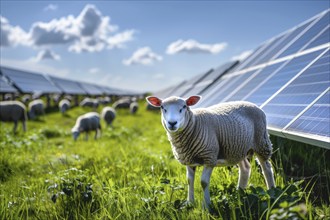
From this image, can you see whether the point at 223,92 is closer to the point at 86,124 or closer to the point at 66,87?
the point at 86,124

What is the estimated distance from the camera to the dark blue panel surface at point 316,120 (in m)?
3.53

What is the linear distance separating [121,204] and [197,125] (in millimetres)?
1326

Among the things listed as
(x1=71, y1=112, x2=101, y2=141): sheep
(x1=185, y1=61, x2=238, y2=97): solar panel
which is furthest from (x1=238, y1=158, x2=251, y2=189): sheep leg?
(x1=71, y1=112, x2=101, y2=141): sheep

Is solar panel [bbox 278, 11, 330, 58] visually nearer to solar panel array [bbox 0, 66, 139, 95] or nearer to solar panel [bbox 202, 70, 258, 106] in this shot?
solar panel [bbox 202, 70, 258, 106]

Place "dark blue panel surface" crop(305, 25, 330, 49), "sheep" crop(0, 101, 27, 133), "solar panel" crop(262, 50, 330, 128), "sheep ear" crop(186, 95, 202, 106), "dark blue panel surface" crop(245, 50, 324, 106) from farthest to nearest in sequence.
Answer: "sheep" crop(0, 101, 27, 133)
"dark blue panel surface" crop(305, 25, 330, 49)
"dark blue panel surface" crop(245, 50, 324, 106)
"solar panel" crop(262, 50, 330, 128)
"sheep ear" crop(186, 95, 202, 106)

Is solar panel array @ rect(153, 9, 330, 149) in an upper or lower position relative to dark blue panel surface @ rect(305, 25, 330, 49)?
lower

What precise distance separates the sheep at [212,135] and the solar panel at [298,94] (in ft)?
1.91

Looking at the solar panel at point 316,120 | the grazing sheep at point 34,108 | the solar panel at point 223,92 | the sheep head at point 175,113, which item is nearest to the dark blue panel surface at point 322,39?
the solar panel at point 223,92

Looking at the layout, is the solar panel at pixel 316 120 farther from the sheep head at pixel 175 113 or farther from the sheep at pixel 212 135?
the sheep head at pixel 175 113

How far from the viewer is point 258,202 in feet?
9.87

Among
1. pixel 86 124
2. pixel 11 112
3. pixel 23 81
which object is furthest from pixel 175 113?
pixel 23 81

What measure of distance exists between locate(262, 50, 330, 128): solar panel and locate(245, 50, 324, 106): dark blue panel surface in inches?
12.3

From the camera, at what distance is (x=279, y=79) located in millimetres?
6340

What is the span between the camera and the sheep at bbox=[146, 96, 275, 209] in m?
3.48
